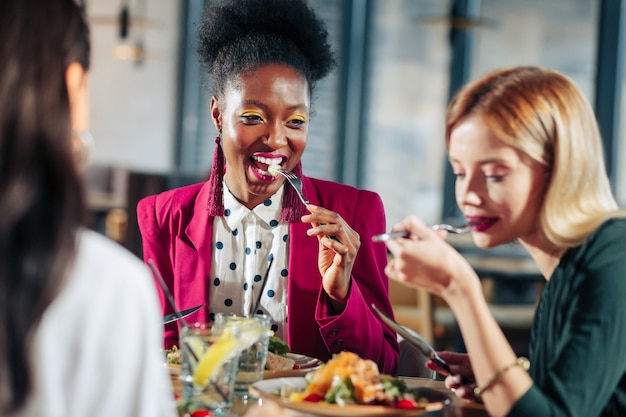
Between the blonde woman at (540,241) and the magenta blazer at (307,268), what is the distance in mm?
582

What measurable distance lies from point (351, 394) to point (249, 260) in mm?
847

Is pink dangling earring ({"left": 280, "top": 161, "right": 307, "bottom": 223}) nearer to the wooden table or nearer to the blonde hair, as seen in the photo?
the wooden table

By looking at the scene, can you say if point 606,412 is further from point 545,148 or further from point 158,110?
point 158,110

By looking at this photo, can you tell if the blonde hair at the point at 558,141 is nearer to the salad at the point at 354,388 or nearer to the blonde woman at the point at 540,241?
the blonde woman at the point at 540,241

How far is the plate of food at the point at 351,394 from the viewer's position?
1478 mm

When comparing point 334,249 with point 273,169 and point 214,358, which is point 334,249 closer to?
point 273,169

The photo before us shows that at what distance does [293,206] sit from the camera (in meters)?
2.38

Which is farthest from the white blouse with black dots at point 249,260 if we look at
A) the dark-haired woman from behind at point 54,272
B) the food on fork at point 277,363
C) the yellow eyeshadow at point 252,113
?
the dark-haired woman from behind at point 54,272

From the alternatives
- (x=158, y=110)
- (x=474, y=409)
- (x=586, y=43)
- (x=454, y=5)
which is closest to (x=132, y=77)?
(x=158, y=110)

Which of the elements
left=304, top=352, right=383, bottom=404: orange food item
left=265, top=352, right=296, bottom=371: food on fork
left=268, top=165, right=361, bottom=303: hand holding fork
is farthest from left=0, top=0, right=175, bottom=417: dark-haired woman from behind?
left=268, top=165, right=361, bottom=303: hand holding fork

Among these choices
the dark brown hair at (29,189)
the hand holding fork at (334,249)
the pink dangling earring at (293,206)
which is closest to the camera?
the dark brown hair at (29,189)

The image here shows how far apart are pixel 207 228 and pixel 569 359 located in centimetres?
115

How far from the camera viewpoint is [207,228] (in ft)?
7.77

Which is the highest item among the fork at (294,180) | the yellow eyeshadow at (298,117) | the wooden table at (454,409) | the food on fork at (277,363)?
the yellow eyeshadow at (298,117)
